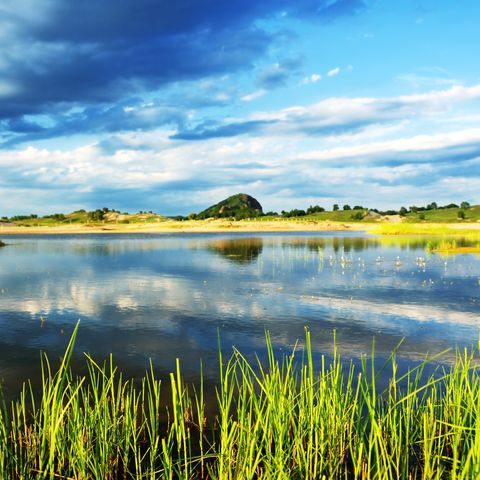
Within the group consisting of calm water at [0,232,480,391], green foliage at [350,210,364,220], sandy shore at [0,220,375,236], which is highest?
green foliage at [350,210,364,220]

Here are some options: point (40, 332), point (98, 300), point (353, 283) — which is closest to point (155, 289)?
point (98, 300)

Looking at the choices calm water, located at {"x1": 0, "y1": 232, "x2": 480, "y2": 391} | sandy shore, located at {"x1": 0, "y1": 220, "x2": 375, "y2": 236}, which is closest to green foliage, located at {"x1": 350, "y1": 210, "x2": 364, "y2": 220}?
sandy shore, located at {"x1": 0, "y1": 220, "x2": 375, "y2": 236}

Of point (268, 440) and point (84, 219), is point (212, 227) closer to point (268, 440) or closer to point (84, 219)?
point (84, 219)

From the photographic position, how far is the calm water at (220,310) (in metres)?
17.1

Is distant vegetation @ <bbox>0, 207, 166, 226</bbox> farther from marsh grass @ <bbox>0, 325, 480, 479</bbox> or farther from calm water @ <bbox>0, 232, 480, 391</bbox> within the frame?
marsh grass @ <bbox>0, 325, 480, 479</bbox>

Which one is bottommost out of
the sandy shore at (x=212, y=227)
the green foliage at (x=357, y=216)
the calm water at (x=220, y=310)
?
the calm water at (x=220, y=310)

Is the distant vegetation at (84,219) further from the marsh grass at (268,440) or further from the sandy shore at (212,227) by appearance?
the marsh grass at (268,440)

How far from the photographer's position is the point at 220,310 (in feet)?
79.4

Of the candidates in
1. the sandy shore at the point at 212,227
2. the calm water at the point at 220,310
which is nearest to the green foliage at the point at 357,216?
the sandy shore at the point at 212,227

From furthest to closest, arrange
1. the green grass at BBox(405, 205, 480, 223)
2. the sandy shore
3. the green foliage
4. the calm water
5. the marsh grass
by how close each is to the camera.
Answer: the green foliage
the green grass at BBox(405, 205, 480, 223)
the sandy shore
the calm water
the marsh grass

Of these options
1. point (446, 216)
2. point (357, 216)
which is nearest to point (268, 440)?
point (446, 216)

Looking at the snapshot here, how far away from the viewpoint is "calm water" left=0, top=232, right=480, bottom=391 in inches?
675

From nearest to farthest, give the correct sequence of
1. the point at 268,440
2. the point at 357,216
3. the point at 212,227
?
the point at 268,440, the point at 212,227, the point at 357,216

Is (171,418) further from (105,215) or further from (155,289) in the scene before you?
(105,215)
